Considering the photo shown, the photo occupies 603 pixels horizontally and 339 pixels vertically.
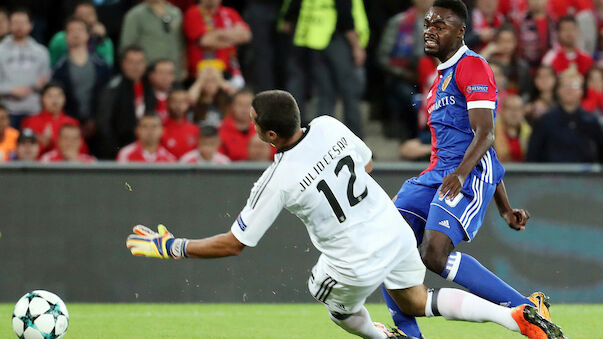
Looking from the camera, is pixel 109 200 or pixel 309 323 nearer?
pixel 309 323

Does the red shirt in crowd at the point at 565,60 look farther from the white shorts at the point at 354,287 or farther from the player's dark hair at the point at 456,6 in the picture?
the white shorts at the point at 354,287

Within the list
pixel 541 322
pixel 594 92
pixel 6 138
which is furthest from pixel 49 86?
pixel 541 322

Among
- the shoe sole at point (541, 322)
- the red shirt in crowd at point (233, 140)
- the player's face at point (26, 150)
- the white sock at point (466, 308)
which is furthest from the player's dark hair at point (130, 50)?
the shoe sole at point (541, 322)

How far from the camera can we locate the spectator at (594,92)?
11352 mm

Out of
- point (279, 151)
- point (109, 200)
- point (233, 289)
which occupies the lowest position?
point (233, 289)

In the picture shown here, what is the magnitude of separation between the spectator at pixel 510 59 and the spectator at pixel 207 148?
11.4 feet

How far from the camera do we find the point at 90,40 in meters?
10.9

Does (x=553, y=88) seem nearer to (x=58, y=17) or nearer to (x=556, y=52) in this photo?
(x=556, y=52)

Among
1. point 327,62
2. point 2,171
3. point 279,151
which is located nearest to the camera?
point 279,151

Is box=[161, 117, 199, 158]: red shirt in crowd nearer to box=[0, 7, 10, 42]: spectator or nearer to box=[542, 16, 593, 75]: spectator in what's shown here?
box=[0, 7, 10, 42]: spectator

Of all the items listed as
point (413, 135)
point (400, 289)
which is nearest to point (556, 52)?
point (413, 135)

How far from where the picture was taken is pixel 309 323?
7867 mm

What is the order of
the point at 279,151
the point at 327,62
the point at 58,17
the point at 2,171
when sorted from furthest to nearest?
the point at 58,17 < the point at 327,62 < the point at 2,171 < the point at 279,151

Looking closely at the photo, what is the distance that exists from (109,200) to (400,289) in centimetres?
427
